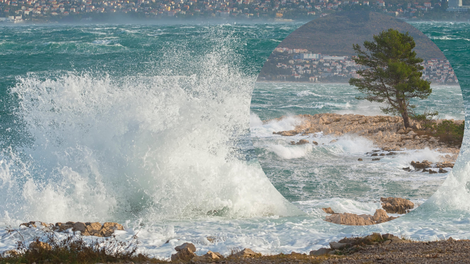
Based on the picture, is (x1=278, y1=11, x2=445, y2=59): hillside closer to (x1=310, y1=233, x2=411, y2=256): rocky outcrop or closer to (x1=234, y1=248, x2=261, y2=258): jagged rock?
(x1=310, y1=233, x2=411, y2=256): rocky outcrop

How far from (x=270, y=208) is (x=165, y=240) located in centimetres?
178

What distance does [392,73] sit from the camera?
436cm

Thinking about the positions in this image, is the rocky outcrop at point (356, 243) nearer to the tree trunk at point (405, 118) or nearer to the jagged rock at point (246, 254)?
the jagged rock at point (246, 254)

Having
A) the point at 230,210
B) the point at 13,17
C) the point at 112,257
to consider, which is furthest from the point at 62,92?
the point at 13,17

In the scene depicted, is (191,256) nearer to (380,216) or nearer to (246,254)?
(246,254)

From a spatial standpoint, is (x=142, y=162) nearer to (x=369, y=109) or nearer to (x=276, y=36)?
(x=369, y=109)

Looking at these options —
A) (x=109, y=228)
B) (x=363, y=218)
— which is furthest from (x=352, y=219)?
(x=109, y=228)

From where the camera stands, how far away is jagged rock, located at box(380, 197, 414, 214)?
174 inches

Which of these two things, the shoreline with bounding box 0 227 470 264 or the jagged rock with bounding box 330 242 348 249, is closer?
the shoreline with bounding box 0 227 470 264

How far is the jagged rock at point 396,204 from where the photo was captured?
443cm

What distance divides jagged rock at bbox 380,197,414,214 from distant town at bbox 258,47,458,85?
119cm

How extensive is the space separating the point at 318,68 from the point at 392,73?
714 mm

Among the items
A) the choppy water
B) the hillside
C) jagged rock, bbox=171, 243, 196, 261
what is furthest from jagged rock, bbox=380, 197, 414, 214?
jagged rock, bbox=171, 243, 196, 261

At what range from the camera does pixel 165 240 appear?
572cm
